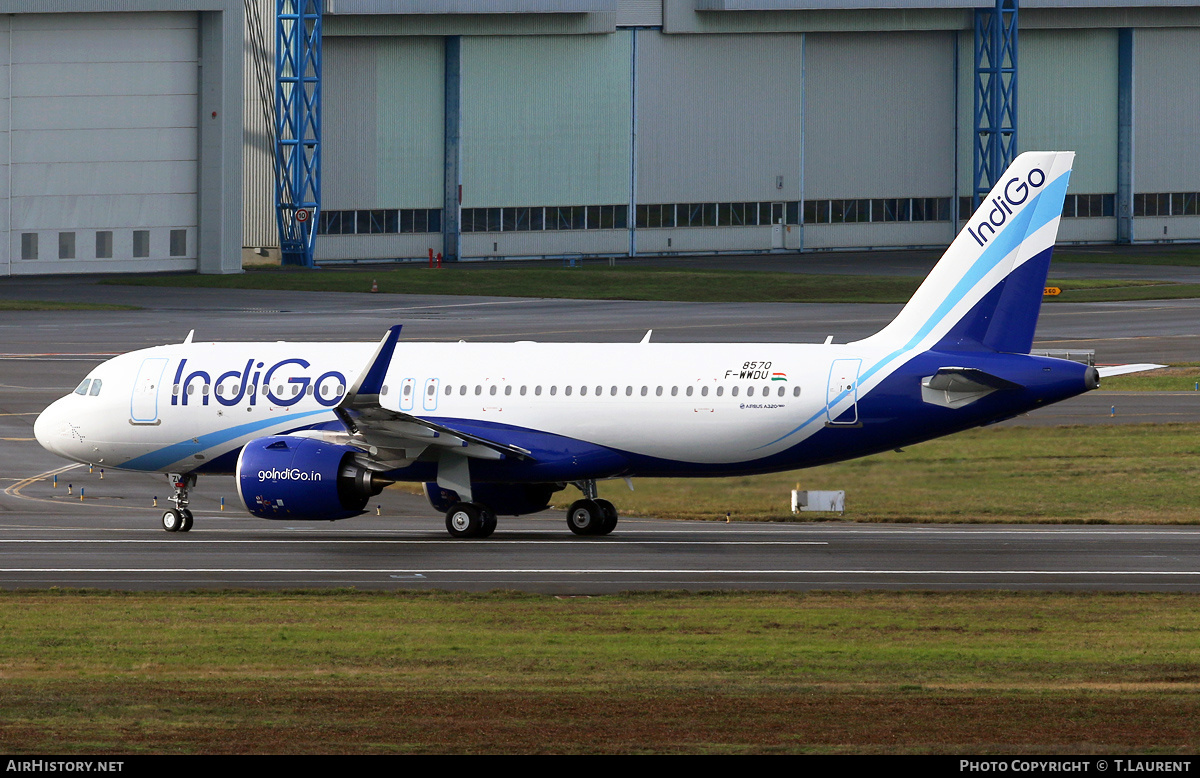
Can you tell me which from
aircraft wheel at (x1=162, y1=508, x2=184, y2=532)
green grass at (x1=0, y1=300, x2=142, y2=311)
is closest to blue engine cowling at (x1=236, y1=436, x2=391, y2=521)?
aircraft wheel at (x1=162, y1=508, x2=184, y2=532)

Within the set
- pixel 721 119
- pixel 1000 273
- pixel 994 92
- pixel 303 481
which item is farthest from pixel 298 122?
pixel 1000 273

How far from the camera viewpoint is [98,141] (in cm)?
9512

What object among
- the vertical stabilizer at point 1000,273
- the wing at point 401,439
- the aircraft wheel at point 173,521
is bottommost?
the aircraft wheel at point 173,521

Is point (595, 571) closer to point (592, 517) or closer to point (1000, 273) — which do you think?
point (592, 517)

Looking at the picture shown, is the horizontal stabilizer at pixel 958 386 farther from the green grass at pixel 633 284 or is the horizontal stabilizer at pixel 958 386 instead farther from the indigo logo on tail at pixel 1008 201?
the green grass at pixel 633 284

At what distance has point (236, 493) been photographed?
1719 inches

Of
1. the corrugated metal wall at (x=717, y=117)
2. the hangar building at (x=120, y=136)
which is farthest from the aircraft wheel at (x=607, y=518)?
the corrugated metal wall at (x=717, y=117)

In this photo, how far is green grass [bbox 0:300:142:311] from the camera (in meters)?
82.3

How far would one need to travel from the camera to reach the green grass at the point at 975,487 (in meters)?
36.0

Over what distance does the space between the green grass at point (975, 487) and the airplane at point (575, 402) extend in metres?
2.28

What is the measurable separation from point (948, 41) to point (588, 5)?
25449 millimetres

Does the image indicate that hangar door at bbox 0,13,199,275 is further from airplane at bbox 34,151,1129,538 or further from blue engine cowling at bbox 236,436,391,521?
blue engine cowling at bbox 236,436,391,521

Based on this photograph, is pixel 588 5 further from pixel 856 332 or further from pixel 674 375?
pixel 674 375
